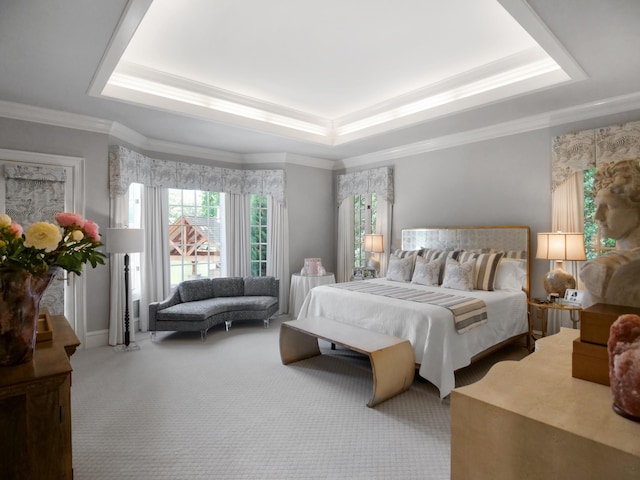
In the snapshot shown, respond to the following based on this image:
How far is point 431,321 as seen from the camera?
9.71 ft

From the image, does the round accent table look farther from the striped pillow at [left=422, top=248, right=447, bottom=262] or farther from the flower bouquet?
the flower bouquet

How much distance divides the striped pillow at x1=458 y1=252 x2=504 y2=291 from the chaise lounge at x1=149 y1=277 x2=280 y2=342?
2787mm

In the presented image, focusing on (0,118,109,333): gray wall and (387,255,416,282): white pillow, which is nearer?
(0,118,109,333): gray wall

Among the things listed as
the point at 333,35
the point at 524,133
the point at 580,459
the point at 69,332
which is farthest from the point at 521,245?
the point at 69,332

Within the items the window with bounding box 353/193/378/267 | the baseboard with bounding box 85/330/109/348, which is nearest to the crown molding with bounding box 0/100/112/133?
the baseboard with bounding box 85/330/109/348

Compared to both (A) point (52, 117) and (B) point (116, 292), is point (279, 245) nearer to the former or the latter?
(B) point (116, 292)

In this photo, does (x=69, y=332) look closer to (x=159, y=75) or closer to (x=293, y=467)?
(x=293, y=467)

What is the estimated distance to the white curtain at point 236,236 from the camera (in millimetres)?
5797

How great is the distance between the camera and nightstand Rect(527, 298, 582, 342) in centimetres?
338

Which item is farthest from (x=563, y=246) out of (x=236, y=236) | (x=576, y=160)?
(x=236, y=236)

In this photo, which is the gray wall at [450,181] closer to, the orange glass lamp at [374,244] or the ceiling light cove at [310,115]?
the orange glass lamp at [374,244]

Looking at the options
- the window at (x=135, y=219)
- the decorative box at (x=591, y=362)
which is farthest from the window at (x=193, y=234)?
the decorative box at (x=591, y=362)

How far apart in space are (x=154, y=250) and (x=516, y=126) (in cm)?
498

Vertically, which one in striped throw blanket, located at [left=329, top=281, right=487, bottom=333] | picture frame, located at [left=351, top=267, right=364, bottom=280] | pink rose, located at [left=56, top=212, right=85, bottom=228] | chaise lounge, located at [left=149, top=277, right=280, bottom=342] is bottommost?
chaise lounge, located at [left=149, top=277, right=280, bottom=342]
